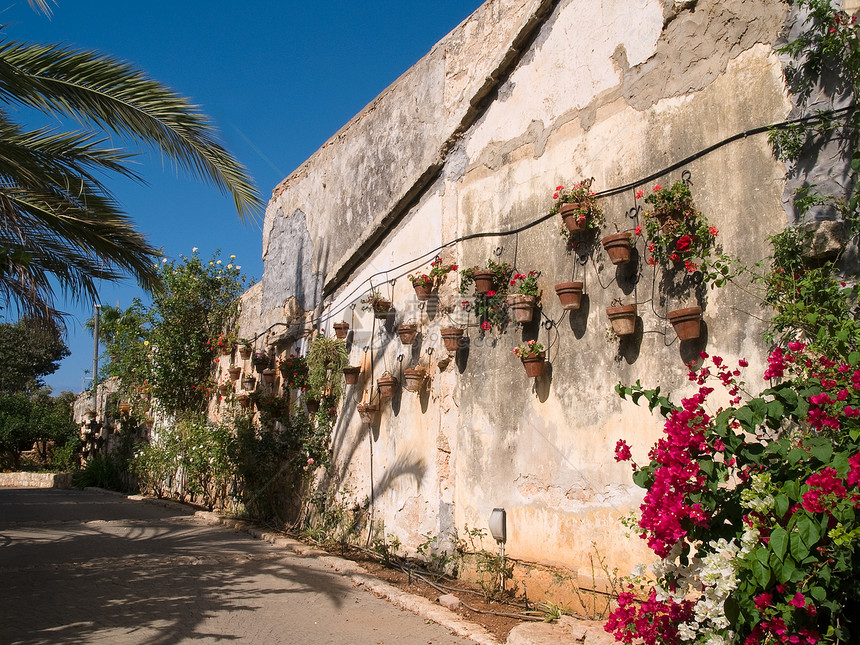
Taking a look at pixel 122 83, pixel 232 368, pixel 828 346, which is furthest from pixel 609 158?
pixel 232 368

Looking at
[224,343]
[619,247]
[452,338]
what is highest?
[224,343]

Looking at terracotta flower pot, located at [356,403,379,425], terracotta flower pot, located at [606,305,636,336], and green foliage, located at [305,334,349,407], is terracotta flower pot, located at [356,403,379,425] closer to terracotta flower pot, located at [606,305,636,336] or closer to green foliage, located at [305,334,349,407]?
green foliage, located at [305,334,349,407]

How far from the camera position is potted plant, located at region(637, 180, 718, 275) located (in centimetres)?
417

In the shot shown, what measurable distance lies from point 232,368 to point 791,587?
29.4ft

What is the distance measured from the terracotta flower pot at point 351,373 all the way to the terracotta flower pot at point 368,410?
359mm

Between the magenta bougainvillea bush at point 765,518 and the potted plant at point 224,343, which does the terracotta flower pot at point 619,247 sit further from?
the potted plant at point 224,343

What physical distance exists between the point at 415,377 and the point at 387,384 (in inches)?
19.8

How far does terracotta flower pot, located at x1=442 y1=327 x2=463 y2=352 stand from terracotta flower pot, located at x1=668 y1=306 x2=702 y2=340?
2.13m

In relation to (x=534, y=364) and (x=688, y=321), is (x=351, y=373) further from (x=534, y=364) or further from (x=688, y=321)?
(x=688, y=321)

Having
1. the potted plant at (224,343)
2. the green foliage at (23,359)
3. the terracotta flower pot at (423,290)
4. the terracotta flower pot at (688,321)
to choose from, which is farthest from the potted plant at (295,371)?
the green foliage at (23,359)

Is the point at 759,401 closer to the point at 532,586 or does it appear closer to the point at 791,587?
the point at 791,587

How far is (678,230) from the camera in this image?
428 centimetres

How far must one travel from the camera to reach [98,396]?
19531mm

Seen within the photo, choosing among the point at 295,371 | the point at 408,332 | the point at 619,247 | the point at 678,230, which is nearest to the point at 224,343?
the point at 295,371
